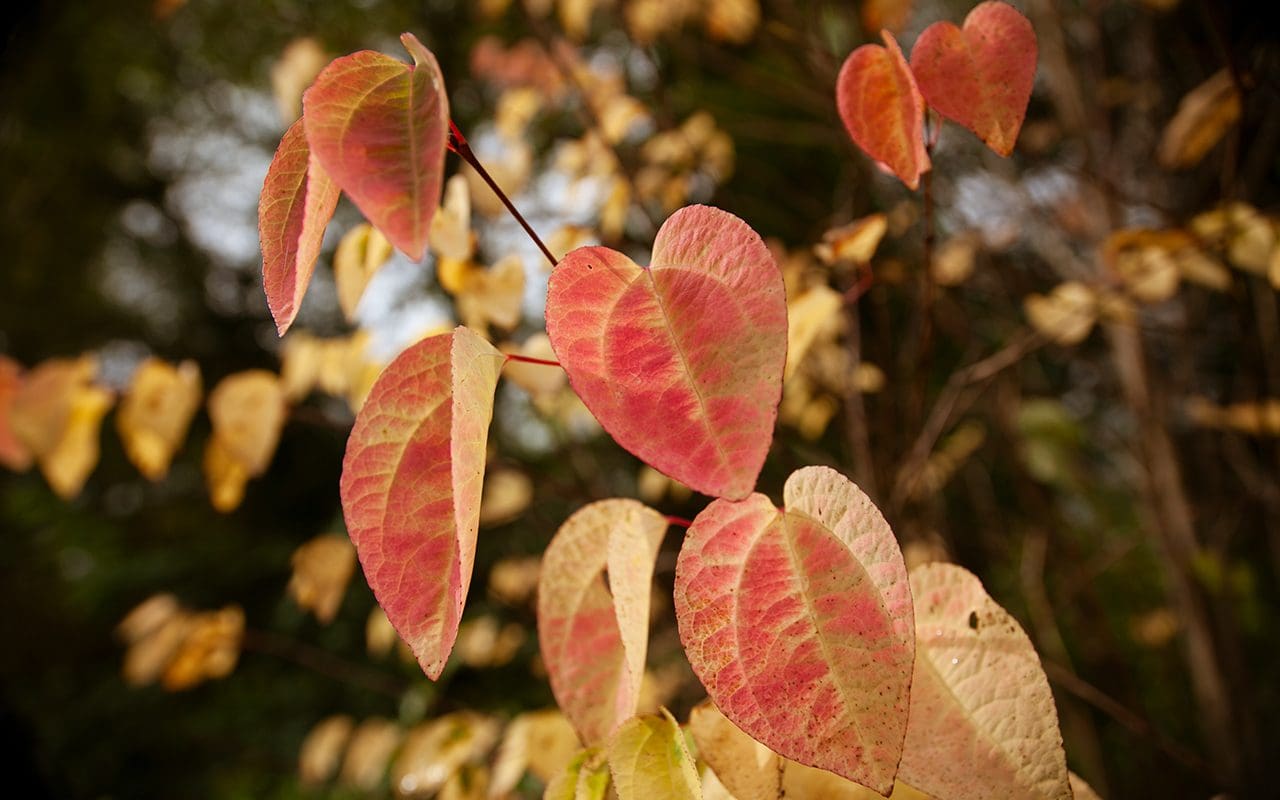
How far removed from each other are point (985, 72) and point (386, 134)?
1.01ft

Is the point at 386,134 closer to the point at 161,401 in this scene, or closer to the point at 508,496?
the point at 161,401

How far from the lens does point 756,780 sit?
39 cm

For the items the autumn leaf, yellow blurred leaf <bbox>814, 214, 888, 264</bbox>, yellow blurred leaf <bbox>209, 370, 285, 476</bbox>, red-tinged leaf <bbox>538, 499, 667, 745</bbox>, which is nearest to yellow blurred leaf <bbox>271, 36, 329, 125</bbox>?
yellow blurred leaf <bbox>209, 370, 285, 476</bbox>

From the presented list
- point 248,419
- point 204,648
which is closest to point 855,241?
point 248,419

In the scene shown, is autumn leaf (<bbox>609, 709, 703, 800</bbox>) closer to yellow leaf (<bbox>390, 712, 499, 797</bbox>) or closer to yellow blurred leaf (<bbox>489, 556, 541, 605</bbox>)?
yellow leaf (<bbox>390, 712, 499, 797</bbox>)

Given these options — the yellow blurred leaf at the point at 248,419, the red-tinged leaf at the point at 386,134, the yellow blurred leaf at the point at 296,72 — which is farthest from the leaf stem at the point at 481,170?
the yellow blurred leaf at the point at 296,72

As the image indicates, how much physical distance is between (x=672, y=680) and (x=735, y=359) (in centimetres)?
149

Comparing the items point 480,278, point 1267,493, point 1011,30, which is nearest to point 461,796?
point 480,278

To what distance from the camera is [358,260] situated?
610 mm

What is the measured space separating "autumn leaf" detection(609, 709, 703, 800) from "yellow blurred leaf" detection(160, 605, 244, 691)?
3.83 feet

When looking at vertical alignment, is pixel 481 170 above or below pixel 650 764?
above

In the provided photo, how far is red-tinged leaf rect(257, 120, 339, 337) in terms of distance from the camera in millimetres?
345

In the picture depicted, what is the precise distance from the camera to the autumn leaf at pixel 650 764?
1.19 feet

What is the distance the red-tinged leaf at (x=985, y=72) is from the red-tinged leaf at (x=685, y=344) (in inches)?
6.6
